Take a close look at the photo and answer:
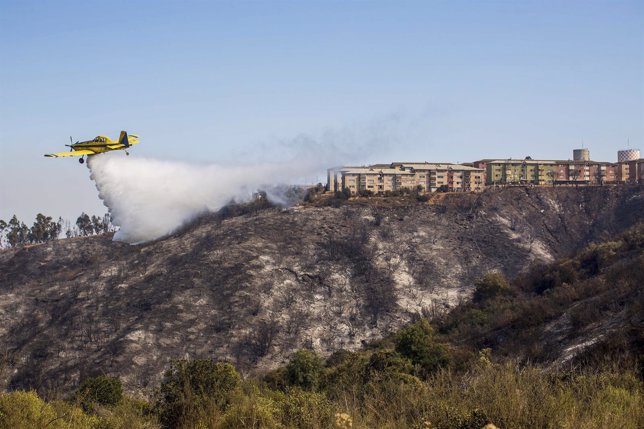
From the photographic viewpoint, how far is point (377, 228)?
456 ft

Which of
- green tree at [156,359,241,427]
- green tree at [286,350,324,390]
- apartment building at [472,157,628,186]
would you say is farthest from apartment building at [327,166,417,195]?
green tree at [156,359,241,427]

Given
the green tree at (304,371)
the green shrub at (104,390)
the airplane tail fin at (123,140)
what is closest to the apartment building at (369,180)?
the airplane tail fin at (123,140)

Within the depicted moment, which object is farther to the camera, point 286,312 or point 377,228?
point 377,228

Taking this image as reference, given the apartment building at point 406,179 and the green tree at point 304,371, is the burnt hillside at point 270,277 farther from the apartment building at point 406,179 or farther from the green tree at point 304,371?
the green tree at point 304,371

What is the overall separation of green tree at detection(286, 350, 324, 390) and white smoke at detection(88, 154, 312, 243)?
234ft

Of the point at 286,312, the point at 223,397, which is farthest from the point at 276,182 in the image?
the point at 223,397

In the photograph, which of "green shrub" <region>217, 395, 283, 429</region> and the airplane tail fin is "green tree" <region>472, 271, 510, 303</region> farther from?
"green shrub" <region>217, 395, 283, 429</region>

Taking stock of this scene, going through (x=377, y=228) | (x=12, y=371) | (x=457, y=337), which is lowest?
(x=12, y=371)

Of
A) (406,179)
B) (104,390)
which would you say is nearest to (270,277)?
(406,179)

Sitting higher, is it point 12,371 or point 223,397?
point 223,397

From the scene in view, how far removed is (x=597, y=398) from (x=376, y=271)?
101566 mm

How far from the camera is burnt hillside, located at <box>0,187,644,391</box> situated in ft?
322

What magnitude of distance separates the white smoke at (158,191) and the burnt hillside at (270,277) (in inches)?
206

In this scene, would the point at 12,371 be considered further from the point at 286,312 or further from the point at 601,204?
the point at 601,204
